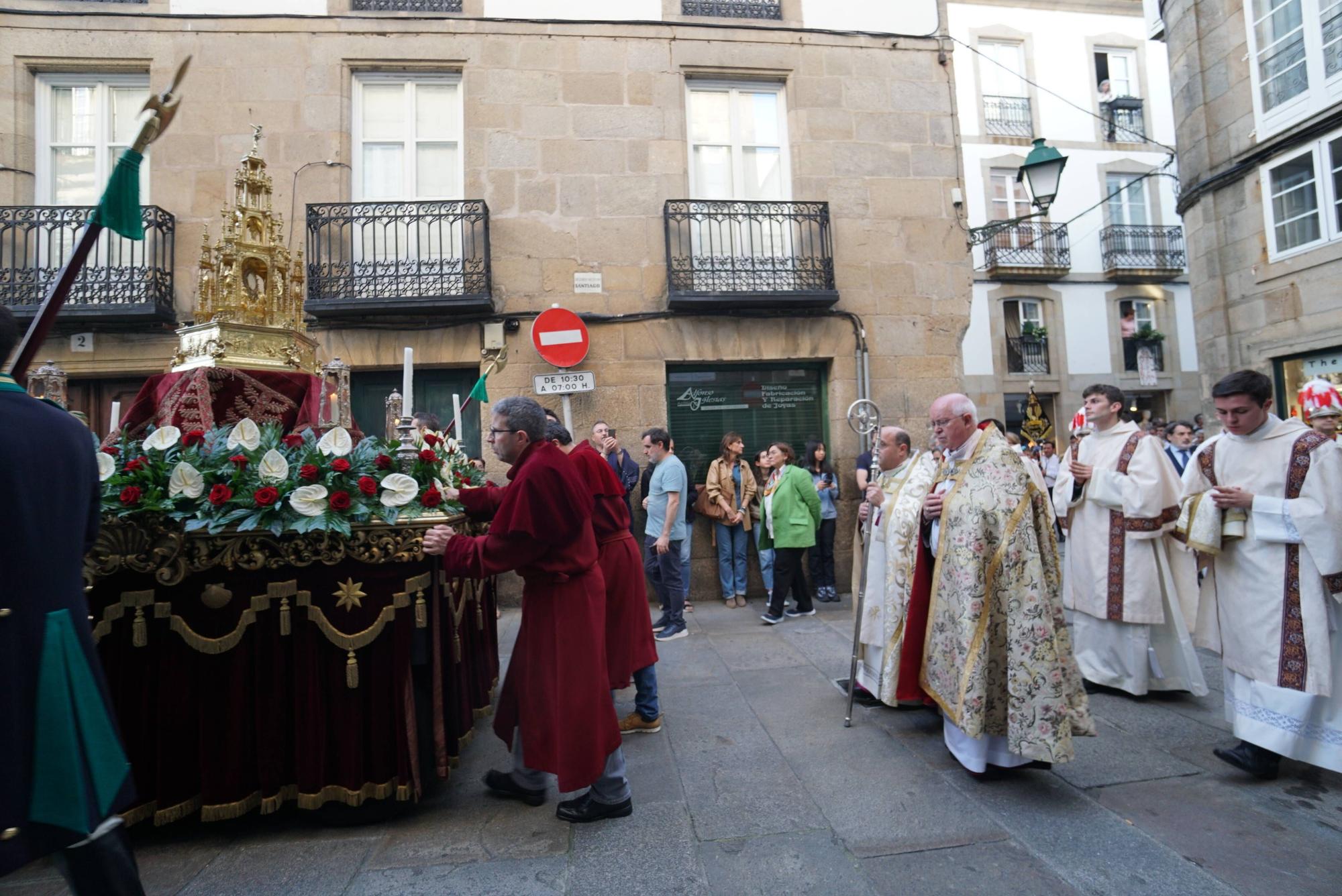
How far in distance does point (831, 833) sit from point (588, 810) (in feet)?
3.29

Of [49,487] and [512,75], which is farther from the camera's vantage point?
[512,75]

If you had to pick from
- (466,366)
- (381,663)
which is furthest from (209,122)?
(381,663)

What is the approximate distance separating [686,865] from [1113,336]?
21555 mm

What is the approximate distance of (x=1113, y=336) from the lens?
19547 millimetres

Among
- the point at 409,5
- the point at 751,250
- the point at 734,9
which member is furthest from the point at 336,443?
the point at 734,9

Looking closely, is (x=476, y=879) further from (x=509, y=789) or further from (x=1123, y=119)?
(x=1123, y=119)

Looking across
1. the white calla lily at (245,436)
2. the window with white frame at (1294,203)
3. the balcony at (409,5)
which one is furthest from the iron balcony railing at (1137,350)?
the white calla lily at (245,436)

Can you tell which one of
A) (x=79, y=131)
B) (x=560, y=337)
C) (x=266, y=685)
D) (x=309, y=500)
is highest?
(x=79, y=131)

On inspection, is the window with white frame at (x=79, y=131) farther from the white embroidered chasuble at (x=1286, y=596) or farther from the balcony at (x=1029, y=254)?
the balcony at (x=1029, y=254)

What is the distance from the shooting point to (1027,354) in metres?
19.4

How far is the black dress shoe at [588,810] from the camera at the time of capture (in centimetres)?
292

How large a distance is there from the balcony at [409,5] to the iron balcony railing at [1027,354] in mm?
16652

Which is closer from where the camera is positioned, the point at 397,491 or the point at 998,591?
the point at 397,491

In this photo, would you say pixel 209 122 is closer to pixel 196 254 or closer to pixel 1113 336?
pixel 196 254
